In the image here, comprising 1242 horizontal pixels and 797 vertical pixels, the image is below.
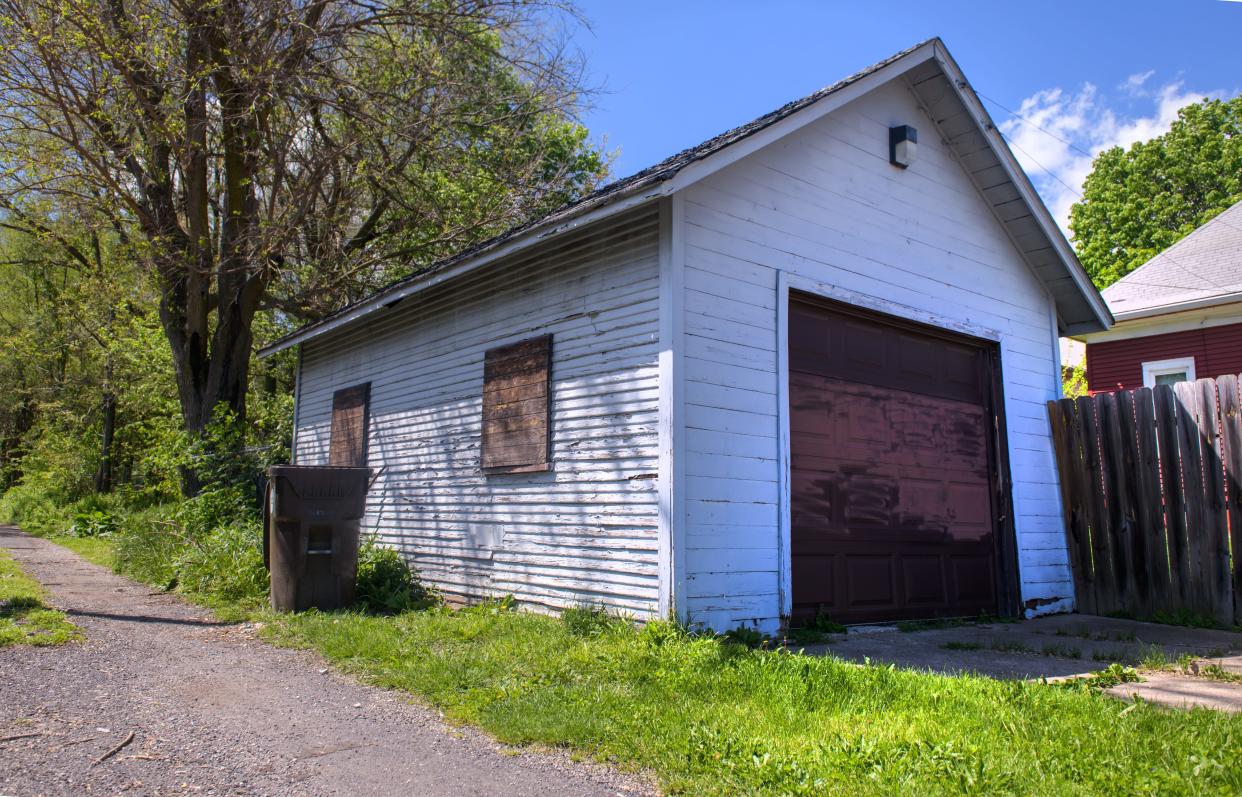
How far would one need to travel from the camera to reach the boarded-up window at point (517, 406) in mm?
8203

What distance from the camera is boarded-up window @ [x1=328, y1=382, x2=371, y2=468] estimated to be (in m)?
11.7

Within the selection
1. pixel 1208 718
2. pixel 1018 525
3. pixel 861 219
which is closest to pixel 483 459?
pixel 861 219

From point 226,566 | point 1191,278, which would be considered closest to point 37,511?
point 226,566

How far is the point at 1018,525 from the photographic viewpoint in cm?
927

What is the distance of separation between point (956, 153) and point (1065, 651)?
5388 mm

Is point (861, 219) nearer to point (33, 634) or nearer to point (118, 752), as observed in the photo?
point (118, 752)

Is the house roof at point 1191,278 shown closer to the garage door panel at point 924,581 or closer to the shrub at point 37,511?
the garage door panel at point 924,581

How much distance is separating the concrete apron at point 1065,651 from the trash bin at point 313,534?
4.51 metres

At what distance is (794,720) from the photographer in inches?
172

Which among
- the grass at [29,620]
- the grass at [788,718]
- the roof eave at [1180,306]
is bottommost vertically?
the grass at [788,718]

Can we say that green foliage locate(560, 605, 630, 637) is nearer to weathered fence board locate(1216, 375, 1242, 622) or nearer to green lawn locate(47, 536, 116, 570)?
weathered fence board locate(1216, 375, 1242, 622)

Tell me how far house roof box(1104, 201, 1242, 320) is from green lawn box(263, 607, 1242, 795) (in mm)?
12110

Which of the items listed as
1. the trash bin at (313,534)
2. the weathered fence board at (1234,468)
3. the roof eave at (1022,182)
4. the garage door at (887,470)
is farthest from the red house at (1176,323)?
the trash bin at (313,534)

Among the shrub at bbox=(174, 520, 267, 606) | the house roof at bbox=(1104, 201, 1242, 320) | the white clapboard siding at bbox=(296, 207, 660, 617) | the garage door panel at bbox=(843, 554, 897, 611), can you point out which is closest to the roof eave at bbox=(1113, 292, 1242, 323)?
the house roof at bbox=(1104, 201, 1242, 320)
